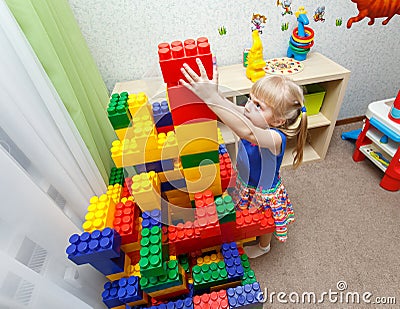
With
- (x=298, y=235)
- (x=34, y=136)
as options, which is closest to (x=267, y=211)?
(x=298, y=235)

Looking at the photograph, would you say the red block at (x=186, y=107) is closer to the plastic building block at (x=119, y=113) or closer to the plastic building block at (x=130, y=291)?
the plastic building block at (x=119, y=113)

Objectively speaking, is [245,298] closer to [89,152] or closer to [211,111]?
[211,111]

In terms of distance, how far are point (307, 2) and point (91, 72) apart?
111 cm

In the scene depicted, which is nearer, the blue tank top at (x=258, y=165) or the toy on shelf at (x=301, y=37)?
the blue tank top at (x=258, y=165)

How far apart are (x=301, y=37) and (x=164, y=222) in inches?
44.1

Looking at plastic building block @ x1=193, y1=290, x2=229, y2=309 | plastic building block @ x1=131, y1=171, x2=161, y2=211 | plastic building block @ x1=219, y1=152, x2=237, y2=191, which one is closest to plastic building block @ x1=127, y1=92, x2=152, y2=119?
plastic building block @ x1=131, y1=171, x2=161, y2=211

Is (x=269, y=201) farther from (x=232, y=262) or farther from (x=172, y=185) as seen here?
(x=172, y=185)

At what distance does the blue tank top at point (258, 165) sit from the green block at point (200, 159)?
21cm

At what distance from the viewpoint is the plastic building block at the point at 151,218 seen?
2.45 feet

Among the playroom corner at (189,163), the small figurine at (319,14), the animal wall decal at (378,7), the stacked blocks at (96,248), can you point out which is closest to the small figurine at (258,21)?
the playroom corner at (189,163)

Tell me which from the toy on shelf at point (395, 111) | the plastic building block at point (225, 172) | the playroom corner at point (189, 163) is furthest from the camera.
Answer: the toy on shelf at point (395, 111)

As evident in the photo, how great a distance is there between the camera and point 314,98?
1.38m

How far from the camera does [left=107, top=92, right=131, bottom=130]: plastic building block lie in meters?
0.75

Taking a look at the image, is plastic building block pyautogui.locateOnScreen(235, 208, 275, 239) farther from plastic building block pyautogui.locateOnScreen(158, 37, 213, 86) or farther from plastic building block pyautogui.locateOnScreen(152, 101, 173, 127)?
plastic building block pyautogui.locateOnScreen(158, 37, 213, 86)
